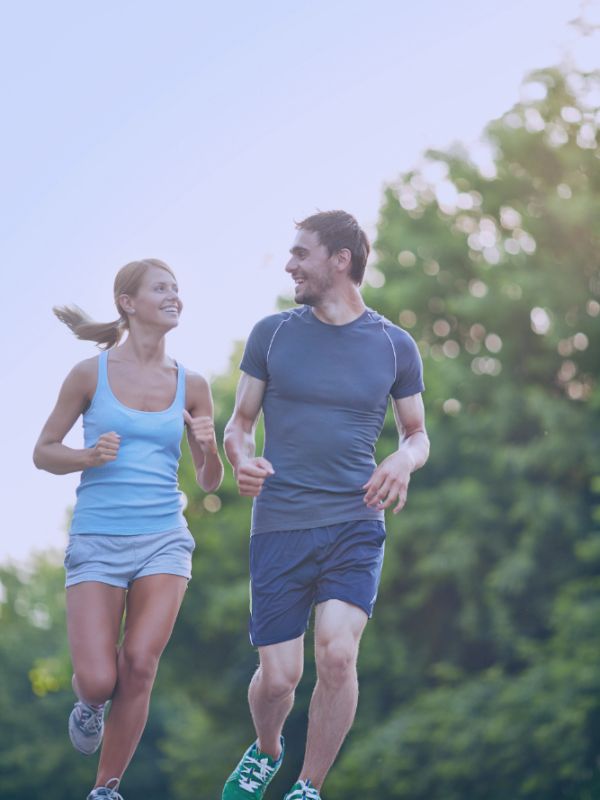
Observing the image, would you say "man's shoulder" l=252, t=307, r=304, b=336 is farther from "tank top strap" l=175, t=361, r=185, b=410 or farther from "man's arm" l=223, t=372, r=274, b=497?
"tank top strap" l=175, t=361, r=185, b=410

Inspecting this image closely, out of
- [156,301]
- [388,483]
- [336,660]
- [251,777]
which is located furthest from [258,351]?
[251,777]

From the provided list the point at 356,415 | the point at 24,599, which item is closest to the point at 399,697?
the point at 356,415

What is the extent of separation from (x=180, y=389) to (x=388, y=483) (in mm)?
945

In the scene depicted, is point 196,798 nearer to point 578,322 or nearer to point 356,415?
point 578,322

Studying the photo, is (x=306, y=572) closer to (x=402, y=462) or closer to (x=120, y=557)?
(x=402, y=462)

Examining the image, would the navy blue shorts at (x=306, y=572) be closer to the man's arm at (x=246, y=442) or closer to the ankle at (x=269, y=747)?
the man's arm at (x=246, y=442)

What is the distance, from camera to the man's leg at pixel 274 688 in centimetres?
561

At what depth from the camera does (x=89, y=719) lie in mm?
5516

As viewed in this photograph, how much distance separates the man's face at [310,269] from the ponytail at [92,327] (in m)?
0.76

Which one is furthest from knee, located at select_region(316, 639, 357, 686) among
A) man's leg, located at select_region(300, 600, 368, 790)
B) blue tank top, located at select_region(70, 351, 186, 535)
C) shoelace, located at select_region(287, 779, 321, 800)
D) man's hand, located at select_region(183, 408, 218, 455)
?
man's hand, located at select_region(183, 408, 218, 455)

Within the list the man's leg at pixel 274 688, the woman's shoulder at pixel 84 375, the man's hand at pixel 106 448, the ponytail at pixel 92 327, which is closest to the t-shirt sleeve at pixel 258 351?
the ponytail at pixel 92 327

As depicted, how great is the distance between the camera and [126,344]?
18.3ft

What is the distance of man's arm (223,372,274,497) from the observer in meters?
5.24

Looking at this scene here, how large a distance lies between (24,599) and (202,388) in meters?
45.8
